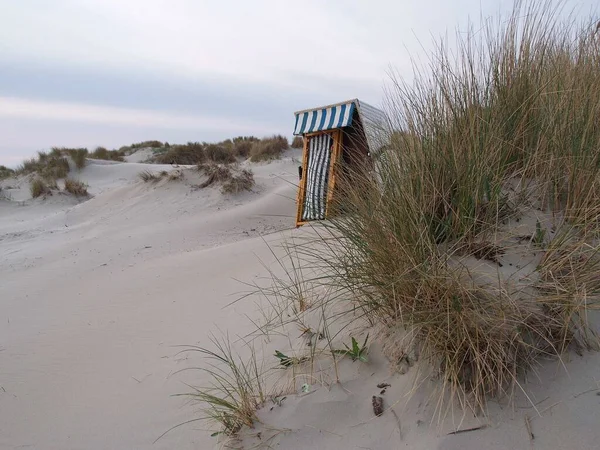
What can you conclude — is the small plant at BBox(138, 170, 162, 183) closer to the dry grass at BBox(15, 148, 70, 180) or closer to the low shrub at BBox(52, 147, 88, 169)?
the dry grass at BBox(15, 148, 70, 180)

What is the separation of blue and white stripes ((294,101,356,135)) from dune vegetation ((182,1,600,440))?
3.50 metres

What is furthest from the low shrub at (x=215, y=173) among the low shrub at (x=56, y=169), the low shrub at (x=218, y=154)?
the low shrub at (x=56, y=169)

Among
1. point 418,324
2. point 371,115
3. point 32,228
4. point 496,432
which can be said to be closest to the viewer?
point 496,432

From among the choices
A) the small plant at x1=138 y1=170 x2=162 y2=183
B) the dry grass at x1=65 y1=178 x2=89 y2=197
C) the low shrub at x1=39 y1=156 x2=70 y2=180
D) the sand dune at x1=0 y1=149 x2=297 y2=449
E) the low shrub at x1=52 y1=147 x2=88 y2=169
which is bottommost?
the sand dune at x1=0 y1=149 x2=297 y2=449

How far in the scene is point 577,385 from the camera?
1453mm

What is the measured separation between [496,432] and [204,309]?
2631 millimetres

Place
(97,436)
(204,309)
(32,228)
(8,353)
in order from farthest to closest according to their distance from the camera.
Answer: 1. (32,228)
2. (204,309)
3. (8,353)
4. (97,436)

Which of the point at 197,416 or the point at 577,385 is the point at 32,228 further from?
the point at 577,385

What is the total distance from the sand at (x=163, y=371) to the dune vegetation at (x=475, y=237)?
0.10 meters

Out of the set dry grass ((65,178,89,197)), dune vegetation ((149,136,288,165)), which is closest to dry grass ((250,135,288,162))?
dune vegetation ((149,136,288,165))

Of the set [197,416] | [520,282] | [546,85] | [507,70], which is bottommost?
[197,416]

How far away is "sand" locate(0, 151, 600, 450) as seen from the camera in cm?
145

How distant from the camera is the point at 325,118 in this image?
650 cm

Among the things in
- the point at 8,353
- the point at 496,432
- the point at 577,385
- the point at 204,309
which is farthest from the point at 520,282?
the point at 8,353
